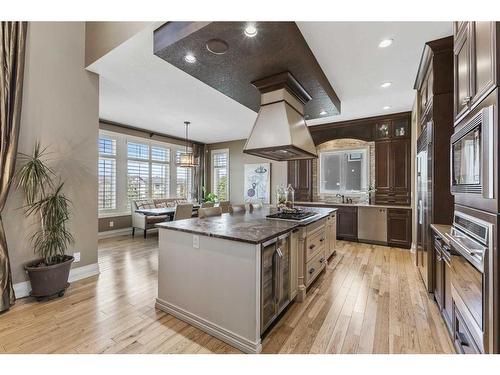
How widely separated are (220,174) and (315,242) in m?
5.62

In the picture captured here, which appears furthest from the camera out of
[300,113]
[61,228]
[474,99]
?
[300,113]

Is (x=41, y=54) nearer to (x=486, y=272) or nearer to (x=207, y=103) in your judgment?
(x=207, y=103)

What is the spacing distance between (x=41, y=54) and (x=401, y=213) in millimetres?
6194

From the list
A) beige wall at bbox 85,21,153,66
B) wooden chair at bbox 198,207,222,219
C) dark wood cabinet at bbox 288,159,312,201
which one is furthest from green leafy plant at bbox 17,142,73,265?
dark wood cabinet at bbox 288,159,312,201

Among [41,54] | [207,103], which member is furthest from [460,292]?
[41,54]

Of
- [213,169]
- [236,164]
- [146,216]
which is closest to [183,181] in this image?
[213,169]

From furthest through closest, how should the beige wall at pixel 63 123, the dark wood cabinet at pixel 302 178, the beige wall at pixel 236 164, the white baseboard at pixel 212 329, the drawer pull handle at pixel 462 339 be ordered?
the beige wall at pixel 236 164, the dark wood cabinet at pixel 302 178, the beige wall at pixel 63 123, the white baseboard at pixel 212 329, the drawer pull handle at pixel 462 339

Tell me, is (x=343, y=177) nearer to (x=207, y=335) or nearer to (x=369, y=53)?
(x=369, y=53)

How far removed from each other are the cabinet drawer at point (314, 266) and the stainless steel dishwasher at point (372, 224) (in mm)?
2177

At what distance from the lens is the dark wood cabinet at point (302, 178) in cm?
584

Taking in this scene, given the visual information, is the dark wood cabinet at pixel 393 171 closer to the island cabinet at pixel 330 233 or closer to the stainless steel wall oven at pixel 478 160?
the island cabinet at pixel 330 233

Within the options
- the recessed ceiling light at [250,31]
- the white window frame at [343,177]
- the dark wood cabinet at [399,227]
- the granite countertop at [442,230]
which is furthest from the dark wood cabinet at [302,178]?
the recessed ceiling light at [250,31]

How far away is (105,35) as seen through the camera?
8.95ft
